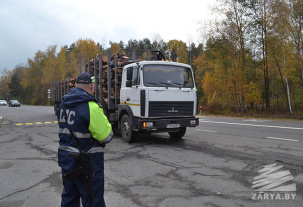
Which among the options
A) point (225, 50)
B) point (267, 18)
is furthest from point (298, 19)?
point (225, 50)

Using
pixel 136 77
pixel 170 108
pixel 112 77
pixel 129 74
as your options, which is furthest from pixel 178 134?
pixel 112 77

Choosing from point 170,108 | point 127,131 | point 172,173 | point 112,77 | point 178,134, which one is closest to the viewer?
point 172,173

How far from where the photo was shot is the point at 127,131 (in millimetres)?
8047

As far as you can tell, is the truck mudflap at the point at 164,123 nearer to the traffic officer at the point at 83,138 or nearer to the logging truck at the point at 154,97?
the logging truck at the point at 154,97

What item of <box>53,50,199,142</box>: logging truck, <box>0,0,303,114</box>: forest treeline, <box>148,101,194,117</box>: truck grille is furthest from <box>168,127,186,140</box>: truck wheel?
<box>0,0,303,114</box>: forest treeline

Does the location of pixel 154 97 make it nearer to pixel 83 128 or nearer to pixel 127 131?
pixel 127 131

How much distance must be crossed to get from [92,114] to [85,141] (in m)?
0.30

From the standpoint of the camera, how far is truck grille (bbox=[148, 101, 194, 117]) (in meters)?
7.24

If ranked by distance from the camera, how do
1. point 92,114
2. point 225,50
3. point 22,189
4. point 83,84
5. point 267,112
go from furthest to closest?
point 225,50, point 267,112, point 22,189, point 83,84, point 92,114

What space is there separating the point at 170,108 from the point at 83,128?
5.19 m

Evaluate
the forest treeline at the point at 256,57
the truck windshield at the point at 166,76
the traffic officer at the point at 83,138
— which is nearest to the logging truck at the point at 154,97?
the truck windshield at the point at 166,76

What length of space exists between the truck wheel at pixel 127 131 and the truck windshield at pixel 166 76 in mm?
1539

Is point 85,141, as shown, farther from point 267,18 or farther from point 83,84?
point 267,18

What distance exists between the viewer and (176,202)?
347cm
